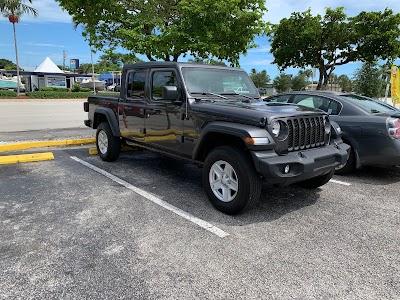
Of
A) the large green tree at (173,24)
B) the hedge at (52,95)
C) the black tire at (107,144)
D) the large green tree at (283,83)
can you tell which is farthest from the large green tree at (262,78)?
the black tire at (107,144)

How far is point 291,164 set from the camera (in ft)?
11.9

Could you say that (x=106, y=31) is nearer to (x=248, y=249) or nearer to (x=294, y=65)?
(x=248, y=249)

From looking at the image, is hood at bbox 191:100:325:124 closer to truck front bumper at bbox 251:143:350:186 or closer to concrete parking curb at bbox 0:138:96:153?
truck front bumper at bbox 251:143:350:186

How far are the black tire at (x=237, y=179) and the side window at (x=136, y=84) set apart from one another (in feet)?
6.92

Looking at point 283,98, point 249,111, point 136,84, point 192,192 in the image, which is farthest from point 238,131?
point 283,98

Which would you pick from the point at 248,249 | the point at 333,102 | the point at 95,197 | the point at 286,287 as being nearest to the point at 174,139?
the point at 95,197

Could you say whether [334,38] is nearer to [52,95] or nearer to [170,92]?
[170,92]

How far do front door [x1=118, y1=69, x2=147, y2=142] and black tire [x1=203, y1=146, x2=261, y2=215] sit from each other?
6.16ft

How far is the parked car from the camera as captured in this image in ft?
17.1

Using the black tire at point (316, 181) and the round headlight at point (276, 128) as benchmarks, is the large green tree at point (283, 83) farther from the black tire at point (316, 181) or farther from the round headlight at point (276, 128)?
the round headlight at point (276, 128)

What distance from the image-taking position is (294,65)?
20.3 metres

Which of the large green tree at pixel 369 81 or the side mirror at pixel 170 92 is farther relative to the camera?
the large green tree at pixel 369 81

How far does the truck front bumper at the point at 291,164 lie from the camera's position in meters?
3.50

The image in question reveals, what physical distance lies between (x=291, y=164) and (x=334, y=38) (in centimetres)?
1704
